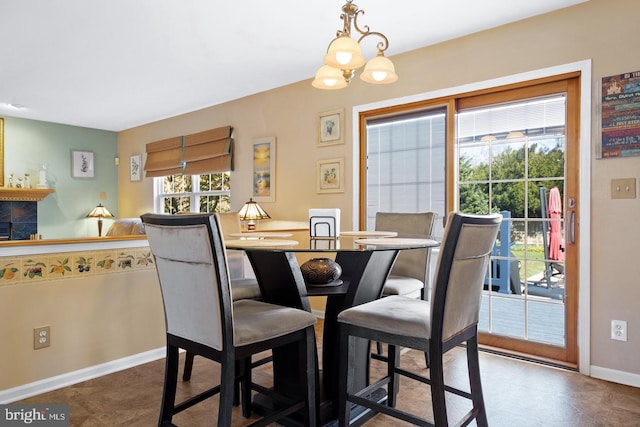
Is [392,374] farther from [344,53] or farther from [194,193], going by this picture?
[194,193]

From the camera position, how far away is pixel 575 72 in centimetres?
266

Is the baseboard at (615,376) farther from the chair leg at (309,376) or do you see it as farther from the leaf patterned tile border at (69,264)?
the leaf patterned tile border at (69,264)

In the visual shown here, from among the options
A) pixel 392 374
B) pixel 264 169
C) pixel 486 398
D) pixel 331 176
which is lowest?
pixel 486 398

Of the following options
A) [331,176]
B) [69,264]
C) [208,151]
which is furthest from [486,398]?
[208,151]

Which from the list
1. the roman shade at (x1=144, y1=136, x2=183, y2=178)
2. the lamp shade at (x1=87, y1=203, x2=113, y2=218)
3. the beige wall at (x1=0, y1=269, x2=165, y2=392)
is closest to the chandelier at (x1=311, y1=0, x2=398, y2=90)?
the beige wall at (x1=0, y1=269, x2=165, y2=392)

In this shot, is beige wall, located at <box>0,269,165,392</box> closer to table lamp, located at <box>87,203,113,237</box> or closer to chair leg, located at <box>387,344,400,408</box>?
chair leg, located at <box>387,344,400,408</box>

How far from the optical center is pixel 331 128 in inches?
155

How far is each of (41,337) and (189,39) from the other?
2.28 metres

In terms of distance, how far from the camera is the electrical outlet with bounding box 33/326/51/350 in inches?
88.0

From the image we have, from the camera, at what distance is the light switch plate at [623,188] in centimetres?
245

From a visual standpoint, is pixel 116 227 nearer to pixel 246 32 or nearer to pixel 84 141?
pixel 84 141

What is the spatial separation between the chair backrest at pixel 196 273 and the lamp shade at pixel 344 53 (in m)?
1.03

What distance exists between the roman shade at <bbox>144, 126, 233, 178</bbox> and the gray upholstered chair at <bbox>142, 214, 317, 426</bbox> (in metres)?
3.47

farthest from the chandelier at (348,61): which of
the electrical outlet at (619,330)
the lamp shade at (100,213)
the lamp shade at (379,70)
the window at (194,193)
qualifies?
the lamp shade at (100,213)
